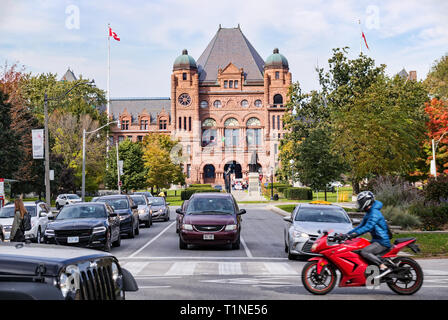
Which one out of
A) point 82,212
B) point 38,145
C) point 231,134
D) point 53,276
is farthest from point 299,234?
point 231,134

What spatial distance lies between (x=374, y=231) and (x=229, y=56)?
113073mm

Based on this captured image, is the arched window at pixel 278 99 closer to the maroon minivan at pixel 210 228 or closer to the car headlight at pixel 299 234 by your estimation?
the maroon minivan at pixel 210 228

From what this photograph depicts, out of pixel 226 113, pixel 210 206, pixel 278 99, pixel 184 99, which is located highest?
pixel 184 99

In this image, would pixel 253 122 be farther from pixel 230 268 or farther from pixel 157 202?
pixel 230 268

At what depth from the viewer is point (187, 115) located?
377ft

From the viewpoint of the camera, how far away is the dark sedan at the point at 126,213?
77.3 ft

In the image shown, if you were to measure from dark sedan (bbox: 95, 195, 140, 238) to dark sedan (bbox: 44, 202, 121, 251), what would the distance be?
4210 millimetres

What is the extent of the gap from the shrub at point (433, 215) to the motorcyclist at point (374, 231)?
14.5m

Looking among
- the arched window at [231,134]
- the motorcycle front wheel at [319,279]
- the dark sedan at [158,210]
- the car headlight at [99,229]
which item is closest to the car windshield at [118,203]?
the car headlight at [99,229]

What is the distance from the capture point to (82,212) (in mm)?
19359

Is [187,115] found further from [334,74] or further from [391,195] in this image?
[391,195]

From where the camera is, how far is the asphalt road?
9.85 meters

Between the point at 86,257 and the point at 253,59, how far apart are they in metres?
118
